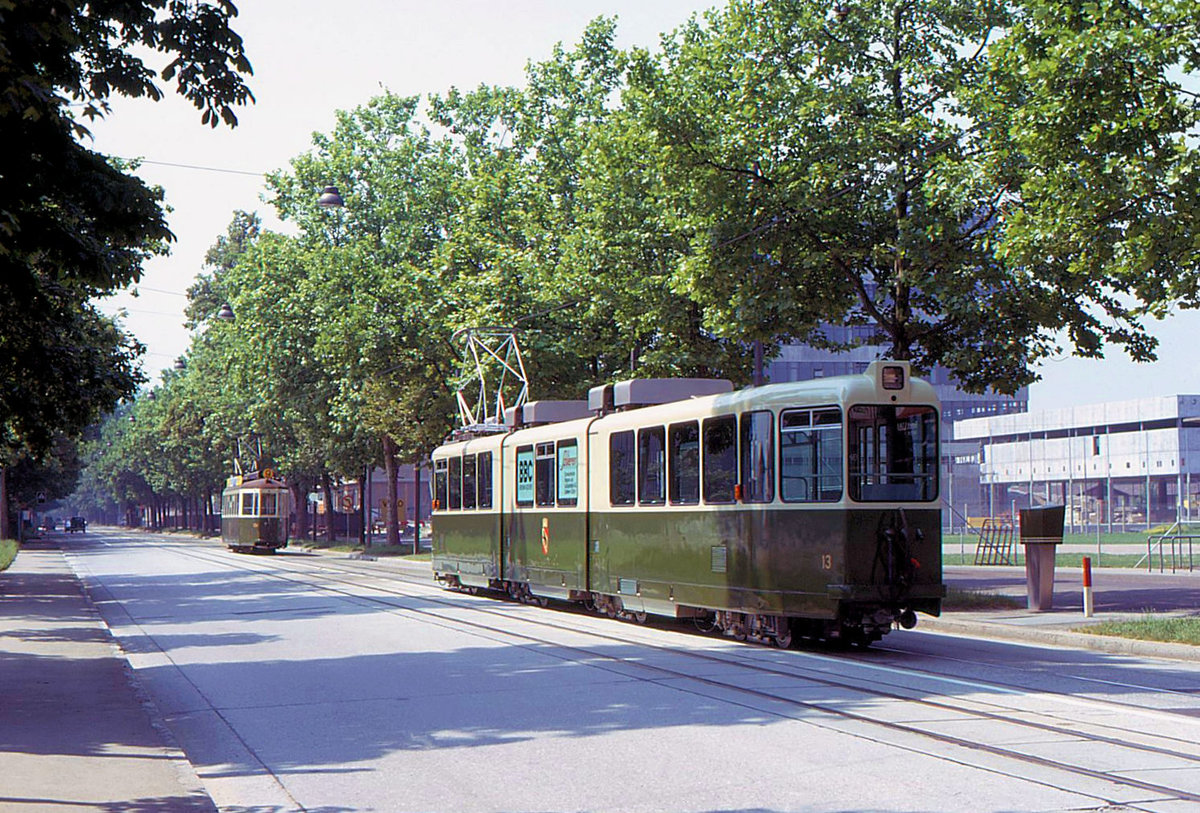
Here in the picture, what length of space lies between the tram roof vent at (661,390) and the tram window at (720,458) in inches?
107

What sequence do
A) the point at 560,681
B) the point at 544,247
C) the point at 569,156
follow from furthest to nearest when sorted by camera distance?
the point at 569,156
the point at 544,247
the point at 560,681

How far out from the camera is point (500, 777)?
8.91 m

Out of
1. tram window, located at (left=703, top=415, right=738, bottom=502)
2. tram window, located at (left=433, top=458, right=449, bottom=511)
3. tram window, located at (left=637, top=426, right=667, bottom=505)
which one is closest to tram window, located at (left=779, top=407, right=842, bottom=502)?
tram window, located at (left=703, top=415, right=738, bottom=502)

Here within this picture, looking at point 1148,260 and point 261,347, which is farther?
point 261,347

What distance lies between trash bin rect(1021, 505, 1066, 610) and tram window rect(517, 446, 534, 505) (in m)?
8.17

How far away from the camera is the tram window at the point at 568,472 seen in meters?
22.1

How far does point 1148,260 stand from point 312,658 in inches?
431

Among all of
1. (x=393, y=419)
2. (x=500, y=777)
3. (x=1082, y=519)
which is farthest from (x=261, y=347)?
(x=500, y=777)

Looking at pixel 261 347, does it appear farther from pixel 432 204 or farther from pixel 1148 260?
pixel 1148 260

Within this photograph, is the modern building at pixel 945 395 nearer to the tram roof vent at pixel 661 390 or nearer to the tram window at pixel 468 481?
the tram window at pixel 468 481

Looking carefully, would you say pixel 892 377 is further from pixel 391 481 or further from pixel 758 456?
pixel 391 481

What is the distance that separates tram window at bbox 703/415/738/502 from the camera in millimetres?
17391

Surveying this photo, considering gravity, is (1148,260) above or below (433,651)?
above

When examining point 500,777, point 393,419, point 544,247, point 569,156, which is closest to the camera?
point 500,777
